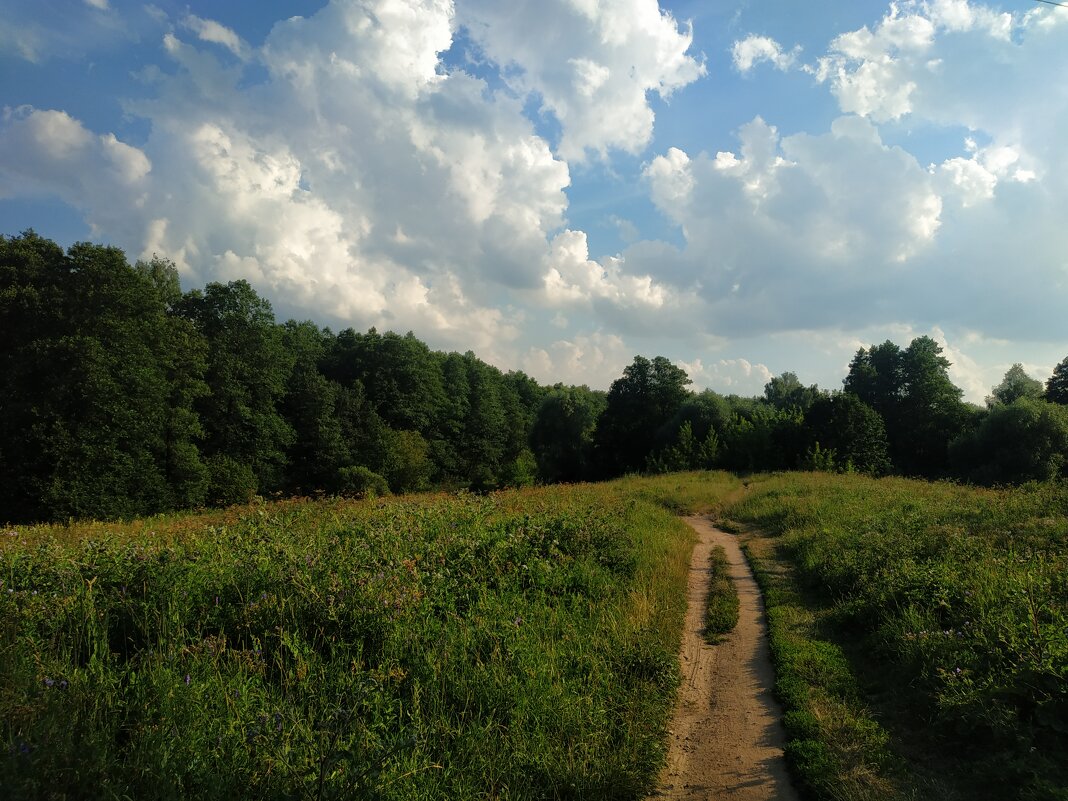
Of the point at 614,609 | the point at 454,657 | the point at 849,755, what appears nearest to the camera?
the point at 849,755

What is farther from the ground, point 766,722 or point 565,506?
point 565,506

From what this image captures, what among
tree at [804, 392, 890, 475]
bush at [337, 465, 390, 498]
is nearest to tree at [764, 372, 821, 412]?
tree at [804, 392, 890, 475]

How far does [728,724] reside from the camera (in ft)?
18.9

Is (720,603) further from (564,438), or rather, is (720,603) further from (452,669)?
(564,438)

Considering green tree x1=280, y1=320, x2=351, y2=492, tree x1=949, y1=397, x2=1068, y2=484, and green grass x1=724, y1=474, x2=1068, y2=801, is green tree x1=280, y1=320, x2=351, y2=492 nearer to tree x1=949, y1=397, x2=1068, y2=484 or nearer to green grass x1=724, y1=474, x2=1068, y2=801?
green grass x1=724, y1=474, x2=1068, y2=801

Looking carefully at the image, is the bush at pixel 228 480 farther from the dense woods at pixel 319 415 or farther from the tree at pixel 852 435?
the tree at pixel 852 435

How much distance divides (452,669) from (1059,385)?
61133 mm

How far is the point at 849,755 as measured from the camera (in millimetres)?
5027

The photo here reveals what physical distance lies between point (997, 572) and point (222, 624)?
1023 centimetres

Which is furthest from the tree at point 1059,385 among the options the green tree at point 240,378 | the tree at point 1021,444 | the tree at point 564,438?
the green tree at point 240,378

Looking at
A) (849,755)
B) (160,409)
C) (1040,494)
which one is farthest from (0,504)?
(1040,494)

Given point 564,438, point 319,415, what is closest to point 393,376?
point 319,415

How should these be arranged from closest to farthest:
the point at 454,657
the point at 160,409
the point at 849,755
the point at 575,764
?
the point at 575,764
the point at 849,755
the point at 454,657
the point at 160,409

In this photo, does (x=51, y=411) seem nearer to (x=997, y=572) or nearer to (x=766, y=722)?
(x=766, y=722)
